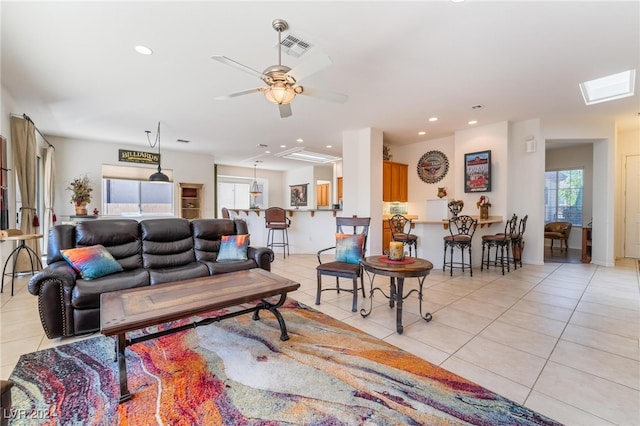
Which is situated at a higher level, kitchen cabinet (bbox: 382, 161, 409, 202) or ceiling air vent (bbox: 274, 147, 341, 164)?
ceiling air vent (bbox: 274, 147, 341, 164)

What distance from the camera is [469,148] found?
233 inches

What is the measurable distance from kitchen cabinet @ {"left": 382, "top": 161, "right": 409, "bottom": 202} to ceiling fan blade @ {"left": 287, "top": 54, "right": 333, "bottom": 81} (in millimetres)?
4417

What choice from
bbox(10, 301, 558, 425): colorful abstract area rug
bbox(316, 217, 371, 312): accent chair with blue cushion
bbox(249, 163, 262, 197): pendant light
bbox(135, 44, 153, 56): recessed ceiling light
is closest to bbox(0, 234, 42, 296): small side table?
bbox(10, 301, 558, 425): colorful abstract area rug

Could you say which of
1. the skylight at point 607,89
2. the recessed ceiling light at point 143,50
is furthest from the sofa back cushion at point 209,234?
the skylight at point 607,89

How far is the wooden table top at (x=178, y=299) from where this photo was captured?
1.70m

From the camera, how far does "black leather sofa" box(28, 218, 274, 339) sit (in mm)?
2378

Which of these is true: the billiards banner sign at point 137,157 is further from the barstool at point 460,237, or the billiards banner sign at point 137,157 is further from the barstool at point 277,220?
the barstool at point 460,237

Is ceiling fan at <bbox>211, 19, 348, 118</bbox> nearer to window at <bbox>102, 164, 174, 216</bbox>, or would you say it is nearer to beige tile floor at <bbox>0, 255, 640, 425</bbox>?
beige tile floor at <bbox>0, 255, 640, 425</bbox>

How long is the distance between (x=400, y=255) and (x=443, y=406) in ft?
4.32

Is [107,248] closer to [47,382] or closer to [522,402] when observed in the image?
[47,382]

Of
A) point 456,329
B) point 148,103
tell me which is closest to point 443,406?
point 456,329

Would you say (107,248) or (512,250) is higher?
(107,248)

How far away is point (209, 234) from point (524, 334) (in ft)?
12.1

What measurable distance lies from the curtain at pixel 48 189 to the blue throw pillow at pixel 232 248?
16.1 ft
